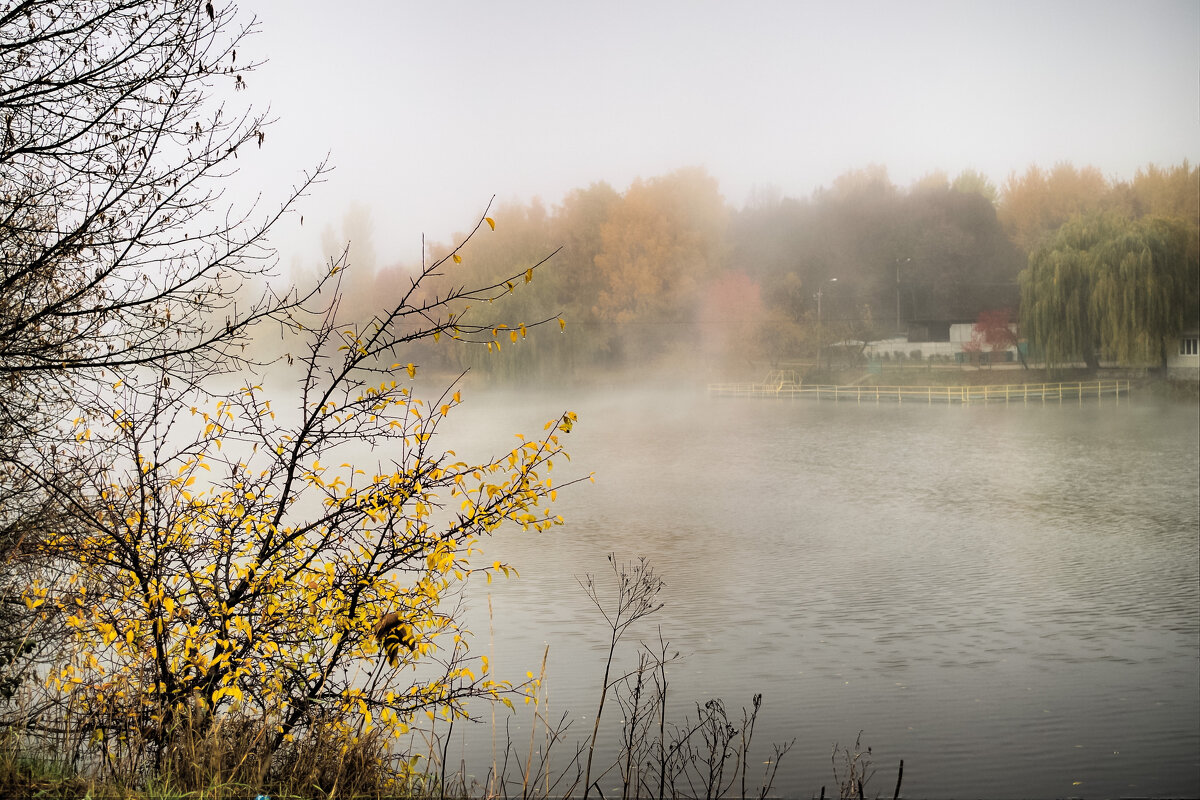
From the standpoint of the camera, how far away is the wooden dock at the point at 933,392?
191ft

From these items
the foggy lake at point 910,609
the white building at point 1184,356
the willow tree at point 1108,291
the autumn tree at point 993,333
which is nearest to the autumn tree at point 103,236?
the foggy lake at point 910,609

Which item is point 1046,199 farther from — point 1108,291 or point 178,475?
point 178,475

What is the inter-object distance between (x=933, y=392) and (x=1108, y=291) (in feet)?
52.9

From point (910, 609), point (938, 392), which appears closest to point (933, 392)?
point (938, 392)

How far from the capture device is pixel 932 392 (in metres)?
67.7

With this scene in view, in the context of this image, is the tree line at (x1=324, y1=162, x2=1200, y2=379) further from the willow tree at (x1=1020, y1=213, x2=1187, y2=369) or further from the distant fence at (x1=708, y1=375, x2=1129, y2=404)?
the willow tree at (x1=1020, y1=213, x2=1187, y2=369)

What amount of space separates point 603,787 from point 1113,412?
50.5 m

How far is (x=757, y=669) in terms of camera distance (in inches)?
489

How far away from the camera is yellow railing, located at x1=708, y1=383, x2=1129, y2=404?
58.2 metres

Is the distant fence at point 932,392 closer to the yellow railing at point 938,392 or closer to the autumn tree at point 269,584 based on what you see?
the yellow railing at point 938,392

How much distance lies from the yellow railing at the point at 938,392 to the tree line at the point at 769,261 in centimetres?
595

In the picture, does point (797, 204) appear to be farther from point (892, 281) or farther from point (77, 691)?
point (77, 691)

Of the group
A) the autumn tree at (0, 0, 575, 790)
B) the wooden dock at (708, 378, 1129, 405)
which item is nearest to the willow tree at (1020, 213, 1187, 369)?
the wooden dock at (708, 378, 1129, 405)

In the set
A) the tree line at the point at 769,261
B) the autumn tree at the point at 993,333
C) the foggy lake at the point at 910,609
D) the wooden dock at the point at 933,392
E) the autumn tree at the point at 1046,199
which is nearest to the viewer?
the foggy lake at the point at 910,609
